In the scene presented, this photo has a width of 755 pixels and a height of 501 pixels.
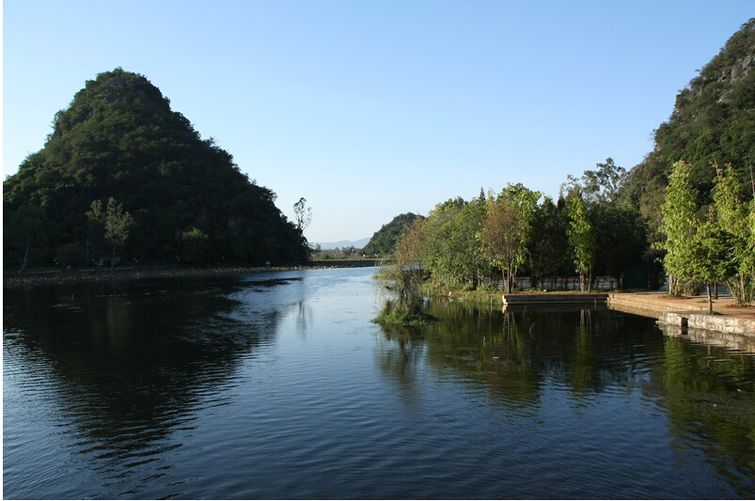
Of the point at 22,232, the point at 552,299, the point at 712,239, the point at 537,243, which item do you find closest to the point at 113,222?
the point at 22,232

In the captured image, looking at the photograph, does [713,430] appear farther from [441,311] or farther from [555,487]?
[441,311]

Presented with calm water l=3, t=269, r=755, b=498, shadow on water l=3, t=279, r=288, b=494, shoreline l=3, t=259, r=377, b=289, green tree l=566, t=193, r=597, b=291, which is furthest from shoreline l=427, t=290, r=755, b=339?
shoreline l=3, t=259, r=377, b=289

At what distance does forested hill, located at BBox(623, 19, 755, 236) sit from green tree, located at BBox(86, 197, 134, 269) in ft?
263

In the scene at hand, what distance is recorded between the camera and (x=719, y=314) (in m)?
28.7

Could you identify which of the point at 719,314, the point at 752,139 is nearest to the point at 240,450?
the point at 719,314

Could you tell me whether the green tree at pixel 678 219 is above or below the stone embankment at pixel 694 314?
above

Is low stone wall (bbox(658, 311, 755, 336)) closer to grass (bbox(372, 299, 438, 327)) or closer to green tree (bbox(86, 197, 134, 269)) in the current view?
grass (bbox(372, 299, 438, 327))

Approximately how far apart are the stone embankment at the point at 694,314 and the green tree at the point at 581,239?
6788mm

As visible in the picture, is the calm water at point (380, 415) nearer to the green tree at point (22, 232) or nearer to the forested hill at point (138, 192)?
the green tree at point (22, 232)

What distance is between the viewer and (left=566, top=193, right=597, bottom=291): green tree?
4694 centimetres

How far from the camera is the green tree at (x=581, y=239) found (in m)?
46.9

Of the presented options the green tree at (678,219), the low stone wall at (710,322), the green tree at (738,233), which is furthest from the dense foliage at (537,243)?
the low stone wall at (710,322)

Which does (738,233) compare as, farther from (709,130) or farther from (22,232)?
(22,232)

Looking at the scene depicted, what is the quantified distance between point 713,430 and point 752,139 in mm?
79182
